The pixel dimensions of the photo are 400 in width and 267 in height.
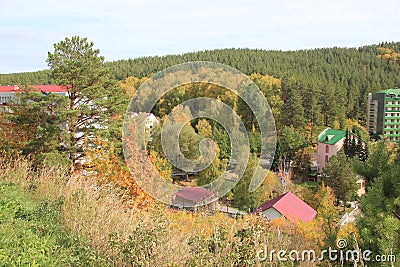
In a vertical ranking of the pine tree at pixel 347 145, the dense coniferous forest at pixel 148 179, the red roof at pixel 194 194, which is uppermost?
the dense coniferous forest at pixel 148 179

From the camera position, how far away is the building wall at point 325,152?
28391 mm

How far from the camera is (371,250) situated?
13.4 feet

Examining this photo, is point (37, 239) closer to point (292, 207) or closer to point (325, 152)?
point (292, 207)

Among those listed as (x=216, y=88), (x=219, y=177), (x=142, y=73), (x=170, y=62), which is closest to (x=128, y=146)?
(x=219, y=177)

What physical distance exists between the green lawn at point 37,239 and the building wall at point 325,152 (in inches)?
1054

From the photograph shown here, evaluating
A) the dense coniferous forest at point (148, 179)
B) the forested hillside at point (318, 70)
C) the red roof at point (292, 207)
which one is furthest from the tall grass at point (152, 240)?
the forested hillside at point (318, 70)

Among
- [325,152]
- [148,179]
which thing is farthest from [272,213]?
[325,152]

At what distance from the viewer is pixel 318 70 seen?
5509 centimetres

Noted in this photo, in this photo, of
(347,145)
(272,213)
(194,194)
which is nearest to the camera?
(272,213)

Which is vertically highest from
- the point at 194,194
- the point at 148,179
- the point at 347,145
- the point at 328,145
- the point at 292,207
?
the point at 148,179

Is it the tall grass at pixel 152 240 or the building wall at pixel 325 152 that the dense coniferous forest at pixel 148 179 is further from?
the building wall at pixel 325 152

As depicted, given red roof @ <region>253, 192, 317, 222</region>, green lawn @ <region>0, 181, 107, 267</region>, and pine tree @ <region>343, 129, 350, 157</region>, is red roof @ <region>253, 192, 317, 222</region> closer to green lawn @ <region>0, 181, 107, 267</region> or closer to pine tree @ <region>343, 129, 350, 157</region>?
pine tree @ <region>343, 129, 350, 157</region>

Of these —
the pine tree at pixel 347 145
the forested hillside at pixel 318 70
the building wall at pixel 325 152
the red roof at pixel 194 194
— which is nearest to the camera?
the red roof at pixel 194 194

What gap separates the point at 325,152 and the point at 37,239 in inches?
1130
